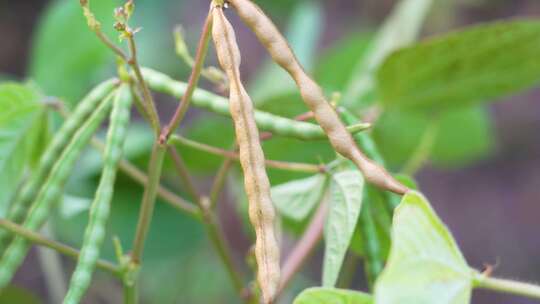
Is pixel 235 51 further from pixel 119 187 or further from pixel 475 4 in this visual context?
pixel 475 4

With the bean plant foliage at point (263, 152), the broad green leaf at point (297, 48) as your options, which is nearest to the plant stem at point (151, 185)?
the bean plant foliage at point (263, 152)

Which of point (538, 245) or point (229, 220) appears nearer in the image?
point (229, 220)

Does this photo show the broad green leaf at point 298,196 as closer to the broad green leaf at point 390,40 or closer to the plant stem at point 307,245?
the plant stem at point 307,245

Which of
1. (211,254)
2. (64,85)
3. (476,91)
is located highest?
(476,91)

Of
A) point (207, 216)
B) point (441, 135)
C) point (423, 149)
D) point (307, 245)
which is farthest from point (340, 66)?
point (207, 216)

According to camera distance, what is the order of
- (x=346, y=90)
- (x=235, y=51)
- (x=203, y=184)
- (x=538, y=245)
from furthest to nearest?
→ (x=538, y=245) < (x=203, y=184) < (x=346, y=90) < (x=235, y=51)

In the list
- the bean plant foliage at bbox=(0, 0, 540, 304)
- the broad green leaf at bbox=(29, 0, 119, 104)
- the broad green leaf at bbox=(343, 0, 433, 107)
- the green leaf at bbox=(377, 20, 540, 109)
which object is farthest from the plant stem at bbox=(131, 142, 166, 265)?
the broad green leaf at bbox=(343, 0, 433, 107)

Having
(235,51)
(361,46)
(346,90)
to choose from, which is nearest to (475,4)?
(361,46)
